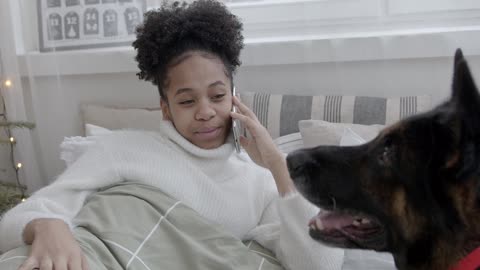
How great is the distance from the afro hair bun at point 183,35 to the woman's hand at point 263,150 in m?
0.16

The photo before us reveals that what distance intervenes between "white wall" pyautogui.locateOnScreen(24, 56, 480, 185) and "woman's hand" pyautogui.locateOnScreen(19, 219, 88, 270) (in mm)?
1278

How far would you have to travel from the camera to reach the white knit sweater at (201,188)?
4.18 feet

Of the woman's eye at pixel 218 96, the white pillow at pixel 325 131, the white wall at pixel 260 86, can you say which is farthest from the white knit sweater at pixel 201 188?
the white wall at pixel 260 86

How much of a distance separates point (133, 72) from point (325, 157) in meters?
1.48

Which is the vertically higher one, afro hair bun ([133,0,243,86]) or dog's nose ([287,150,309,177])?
afro hair bun ([133,0,243,86])

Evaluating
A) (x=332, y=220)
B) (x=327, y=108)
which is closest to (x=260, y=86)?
(x=327, y=108)

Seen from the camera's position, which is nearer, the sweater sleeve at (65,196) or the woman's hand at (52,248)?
the woman's hand at (52,248)

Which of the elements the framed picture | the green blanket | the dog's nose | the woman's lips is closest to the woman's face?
the woman's lips

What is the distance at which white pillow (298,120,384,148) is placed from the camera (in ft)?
6.00

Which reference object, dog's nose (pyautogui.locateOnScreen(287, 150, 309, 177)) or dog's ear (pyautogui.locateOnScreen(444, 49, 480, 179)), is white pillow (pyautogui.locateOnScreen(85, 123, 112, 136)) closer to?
dog's nose (pyautogui.locateOnScreen(287, 150, 309, 177))

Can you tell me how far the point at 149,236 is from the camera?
1.20 meters

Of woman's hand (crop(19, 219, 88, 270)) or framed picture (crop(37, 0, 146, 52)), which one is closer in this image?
woman's hand (crop(19, 219, 88, 270))

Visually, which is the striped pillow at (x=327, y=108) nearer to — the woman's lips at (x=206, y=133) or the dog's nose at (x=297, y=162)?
the woman's lips at (x=206, y=133)

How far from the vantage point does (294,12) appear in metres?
2.18
